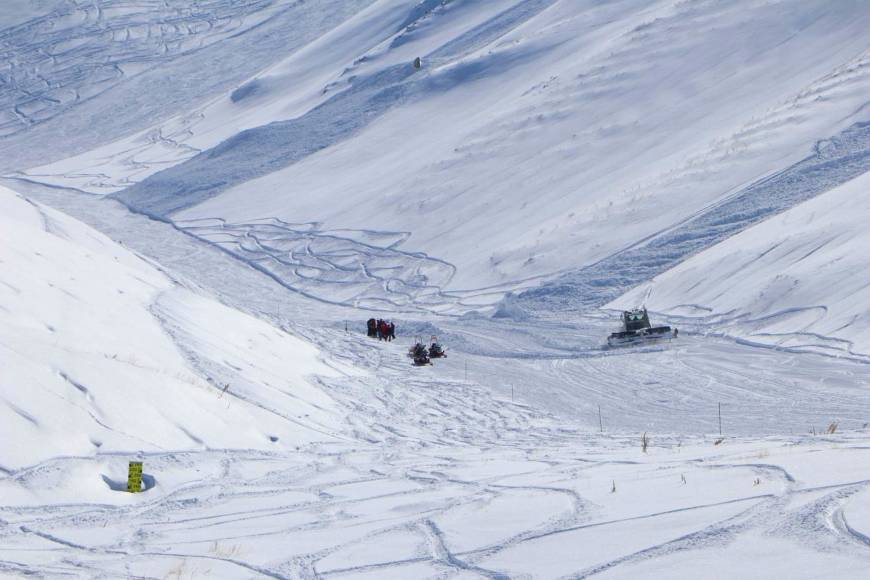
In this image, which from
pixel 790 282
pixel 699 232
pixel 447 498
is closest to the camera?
pixel 447 498

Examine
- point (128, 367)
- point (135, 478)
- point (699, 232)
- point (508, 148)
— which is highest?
point (508, 148)

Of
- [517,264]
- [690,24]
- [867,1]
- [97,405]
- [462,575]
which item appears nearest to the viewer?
[462,575]

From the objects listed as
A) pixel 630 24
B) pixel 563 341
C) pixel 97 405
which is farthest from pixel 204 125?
pixel 97 405

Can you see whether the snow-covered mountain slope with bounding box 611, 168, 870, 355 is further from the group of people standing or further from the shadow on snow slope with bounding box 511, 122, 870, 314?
the group of people standing

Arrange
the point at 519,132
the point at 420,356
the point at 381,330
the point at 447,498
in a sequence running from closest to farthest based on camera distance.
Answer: the point at 447,498 → the point at 420,356 → the point at 381,330 → the point at 519,132

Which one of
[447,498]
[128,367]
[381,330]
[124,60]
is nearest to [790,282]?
[381,330]

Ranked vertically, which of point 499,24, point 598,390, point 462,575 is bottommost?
point 598,390

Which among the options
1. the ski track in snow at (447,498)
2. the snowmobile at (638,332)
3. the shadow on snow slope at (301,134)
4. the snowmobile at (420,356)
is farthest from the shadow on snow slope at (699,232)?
the shadow on snow slope at (301,134)

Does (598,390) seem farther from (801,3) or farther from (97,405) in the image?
(801,3)

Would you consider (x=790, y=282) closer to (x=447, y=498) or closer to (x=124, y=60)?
(x=447, y=498)
